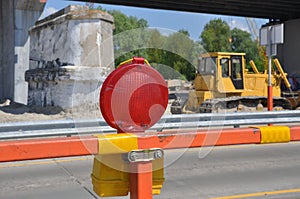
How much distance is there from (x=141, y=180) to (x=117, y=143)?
277 millimetres

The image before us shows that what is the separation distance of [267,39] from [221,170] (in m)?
6.77

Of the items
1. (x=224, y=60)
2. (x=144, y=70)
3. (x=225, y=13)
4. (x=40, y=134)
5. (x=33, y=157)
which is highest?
(x=225, y=13)

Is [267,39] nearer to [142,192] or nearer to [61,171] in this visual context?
[61,171]

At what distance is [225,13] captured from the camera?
105 ft

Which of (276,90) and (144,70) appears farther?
(276,90)

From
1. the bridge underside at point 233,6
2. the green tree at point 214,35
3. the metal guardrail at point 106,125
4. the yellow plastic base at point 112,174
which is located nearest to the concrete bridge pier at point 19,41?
the bridge underside at point 233,6

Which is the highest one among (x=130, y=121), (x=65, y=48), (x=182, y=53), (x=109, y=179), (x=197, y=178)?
(x=65, y=48)

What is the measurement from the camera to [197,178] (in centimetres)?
675

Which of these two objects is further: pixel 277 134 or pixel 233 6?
pixel 233 6

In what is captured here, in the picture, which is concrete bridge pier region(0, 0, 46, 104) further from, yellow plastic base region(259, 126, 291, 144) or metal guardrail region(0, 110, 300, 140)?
yellow plastic base region(259, 126, 291, 144)

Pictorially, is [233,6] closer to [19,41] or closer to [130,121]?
[19,41]

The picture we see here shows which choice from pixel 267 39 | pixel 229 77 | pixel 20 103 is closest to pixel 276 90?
pixel 229 77

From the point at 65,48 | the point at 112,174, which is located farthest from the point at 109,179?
the point at 65,48

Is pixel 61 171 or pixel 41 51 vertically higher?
pixel 41 51
